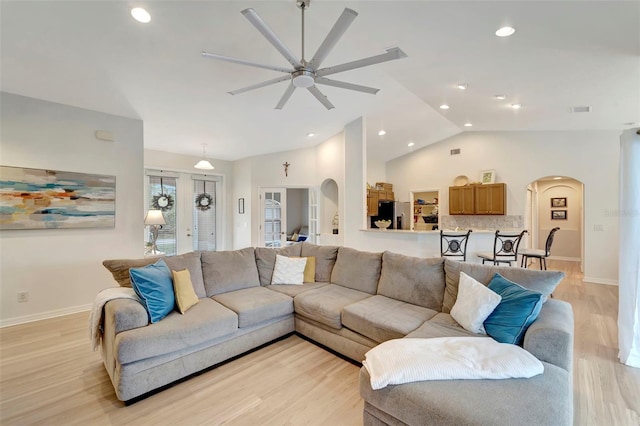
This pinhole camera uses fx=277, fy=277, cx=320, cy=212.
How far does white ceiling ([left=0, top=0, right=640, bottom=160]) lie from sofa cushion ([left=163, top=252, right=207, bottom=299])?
7.01ft

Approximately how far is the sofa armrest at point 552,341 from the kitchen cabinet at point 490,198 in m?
5.24

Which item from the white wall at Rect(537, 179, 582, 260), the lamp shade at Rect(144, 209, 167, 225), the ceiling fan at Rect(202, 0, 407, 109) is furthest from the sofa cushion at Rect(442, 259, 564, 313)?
the white wall at Rect(537, 179, 582, 260)

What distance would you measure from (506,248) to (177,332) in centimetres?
481

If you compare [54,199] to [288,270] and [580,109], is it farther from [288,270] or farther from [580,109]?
[580,109]

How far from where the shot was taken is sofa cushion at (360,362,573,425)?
127 cm

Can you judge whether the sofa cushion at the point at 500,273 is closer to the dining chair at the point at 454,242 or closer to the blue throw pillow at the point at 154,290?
the dining chair at the point at 454,242

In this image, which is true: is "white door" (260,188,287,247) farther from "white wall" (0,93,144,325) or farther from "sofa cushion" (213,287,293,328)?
"sofa cushion" (213,287,293,328)

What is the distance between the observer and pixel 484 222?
6.94 metres

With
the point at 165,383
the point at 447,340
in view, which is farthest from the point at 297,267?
the point at 447,340

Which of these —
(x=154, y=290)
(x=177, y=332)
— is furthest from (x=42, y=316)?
(x=177, y=332)

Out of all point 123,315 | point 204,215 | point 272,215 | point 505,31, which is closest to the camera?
point 123,315

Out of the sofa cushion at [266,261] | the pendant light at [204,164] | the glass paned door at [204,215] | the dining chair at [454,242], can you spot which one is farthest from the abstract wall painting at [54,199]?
the dining chair at [454,242]

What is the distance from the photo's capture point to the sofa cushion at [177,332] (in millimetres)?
2014

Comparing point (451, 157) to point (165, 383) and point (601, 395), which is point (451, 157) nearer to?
point (601, 395)
